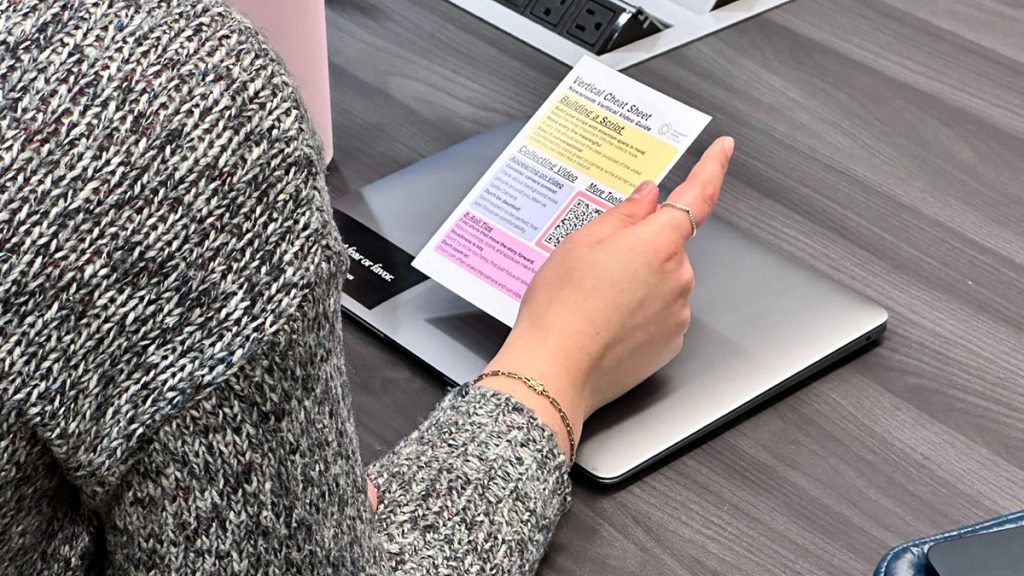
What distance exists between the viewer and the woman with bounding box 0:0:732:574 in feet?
1.02

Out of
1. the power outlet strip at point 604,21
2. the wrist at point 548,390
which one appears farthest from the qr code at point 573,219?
the power outlet strip at point 604,21

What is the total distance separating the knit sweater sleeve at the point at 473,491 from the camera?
1.89 feet

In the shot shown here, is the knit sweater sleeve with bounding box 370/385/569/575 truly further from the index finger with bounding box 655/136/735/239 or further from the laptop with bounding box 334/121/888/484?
the index finger with bounding box 655/136/735/239

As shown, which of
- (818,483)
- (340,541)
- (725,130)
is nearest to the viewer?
(340,541)

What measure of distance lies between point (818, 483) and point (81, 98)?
507mm

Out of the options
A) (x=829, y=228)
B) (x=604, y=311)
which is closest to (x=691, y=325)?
(x=604, y=311)

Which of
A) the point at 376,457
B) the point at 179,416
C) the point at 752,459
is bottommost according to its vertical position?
the point at 376,457

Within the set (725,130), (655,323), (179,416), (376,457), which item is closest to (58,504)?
(179,416)

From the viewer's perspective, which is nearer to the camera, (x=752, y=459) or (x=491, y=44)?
(x=752, y=459)

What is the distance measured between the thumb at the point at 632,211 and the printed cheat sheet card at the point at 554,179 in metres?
0.01

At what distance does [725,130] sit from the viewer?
968 mm

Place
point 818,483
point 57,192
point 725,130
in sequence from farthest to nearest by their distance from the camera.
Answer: point 725,130 → point 818,483 → point 57,192

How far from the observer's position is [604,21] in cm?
106

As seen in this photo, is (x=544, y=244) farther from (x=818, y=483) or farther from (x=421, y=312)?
(x=818, y=483)
